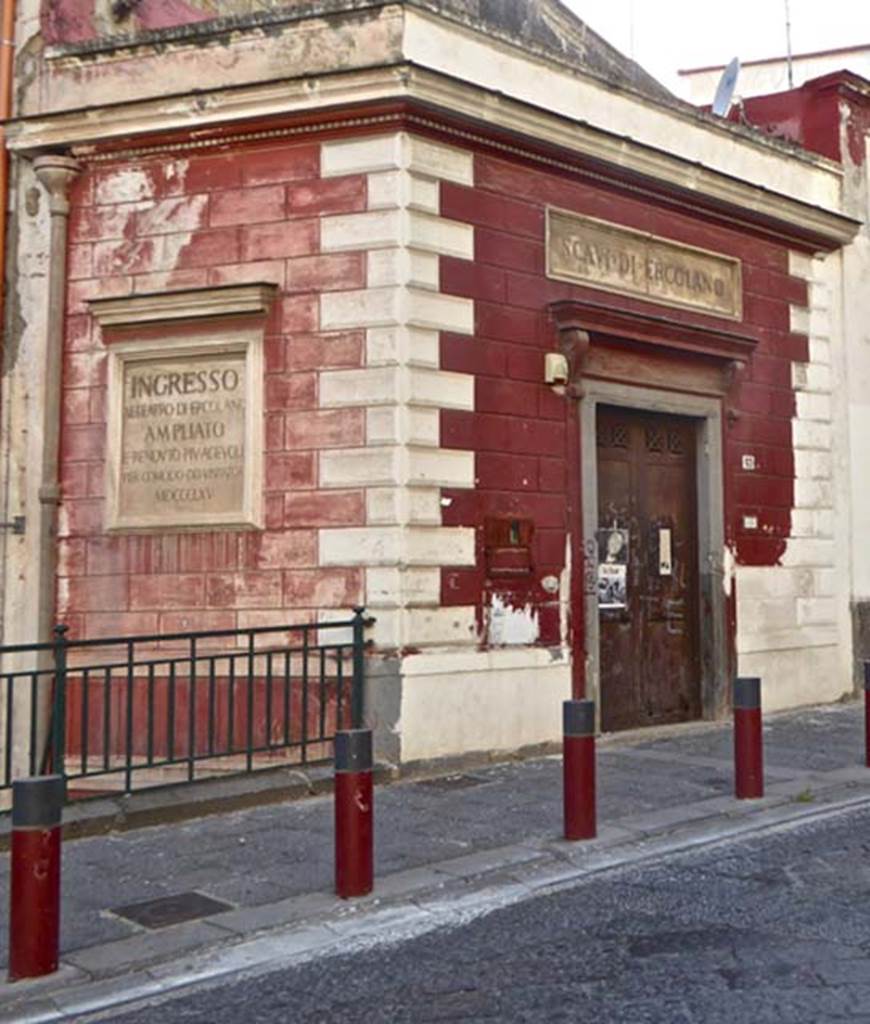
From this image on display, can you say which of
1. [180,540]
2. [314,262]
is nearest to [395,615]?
[180,540]

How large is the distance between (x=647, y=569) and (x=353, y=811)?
619 centimetres

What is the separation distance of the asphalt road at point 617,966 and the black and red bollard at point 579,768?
73cm

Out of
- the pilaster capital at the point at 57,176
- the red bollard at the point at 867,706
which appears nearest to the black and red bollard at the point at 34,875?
the red bollard at the point at 867,706

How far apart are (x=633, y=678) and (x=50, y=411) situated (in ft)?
18.5

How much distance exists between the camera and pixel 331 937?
511cm

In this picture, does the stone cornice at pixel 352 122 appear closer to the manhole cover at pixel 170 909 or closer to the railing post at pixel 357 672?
the railing post at pixel 357 672

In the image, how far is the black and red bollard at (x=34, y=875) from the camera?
180 inches

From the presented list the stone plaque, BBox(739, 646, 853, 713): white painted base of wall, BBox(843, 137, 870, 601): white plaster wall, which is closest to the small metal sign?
BBox(739, 646, 853, 713): white painted base of wall

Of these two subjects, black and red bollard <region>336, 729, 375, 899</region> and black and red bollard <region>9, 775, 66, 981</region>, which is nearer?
black and red bollard <region>9, 775, 66, 981</region>

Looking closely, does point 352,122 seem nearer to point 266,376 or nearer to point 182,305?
point 182,305

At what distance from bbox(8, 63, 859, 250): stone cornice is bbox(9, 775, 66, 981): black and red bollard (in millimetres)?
6117

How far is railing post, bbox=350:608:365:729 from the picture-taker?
8695 mm

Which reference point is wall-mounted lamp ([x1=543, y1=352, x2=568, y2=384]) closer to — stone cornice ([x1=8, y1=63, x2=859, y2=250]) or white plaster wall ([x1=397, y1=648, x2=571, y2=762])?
stone cornice ([x1=8, y1=63, x2=859, y2=250])

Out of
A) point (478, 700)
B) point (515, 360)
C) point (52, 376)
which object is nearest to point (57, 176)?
point (52, 376)
